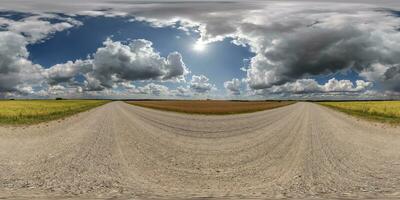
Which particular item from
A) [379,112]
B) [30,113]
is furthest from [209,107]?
[30,113]

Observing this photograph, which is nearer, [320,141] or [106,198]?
[106,198]

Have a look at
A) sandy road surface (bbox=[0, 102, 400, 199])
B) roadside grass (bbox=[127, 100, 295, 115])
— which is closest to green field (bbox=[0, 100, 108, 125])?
roadside grass (bbox=[127, 100, 295, 115])

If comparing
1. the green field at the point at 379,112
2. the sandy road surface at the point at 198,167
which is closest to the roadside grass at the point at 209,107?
the green field at the point at 379,112

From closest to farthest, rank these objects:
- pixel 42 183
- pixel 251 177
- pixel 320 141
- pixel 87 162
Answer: pixel 42 183 < pixel 251 177 < pixel 87 162 < pixel 320 141

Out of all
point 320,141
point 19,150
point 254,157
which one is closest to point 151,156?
point 254,157

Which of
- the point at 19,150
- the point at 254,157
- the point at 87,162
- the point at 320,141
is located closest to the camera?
the point at 87,162

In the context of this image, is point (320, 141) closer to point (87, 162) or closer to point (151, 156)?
point (151, 156)

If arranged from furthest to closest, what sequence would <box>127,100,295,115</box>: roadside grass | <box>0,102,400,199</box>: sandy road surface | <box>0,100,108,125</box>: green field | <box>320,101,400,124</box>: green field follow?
1. <box>127,100,295,115</box>: roadside grass
2. <box>320,101,400,124</box>: green field
3. <box>0,100,108,125</box>: green field
4. <box>0,102,400,199</box>: sandy road surface

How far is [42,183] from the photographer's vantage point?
12281mm

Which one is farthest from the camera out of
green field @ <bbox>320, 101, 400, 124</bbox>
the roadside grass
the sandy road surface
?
the roadside grass

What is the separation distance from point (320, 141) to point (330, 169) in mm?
9695

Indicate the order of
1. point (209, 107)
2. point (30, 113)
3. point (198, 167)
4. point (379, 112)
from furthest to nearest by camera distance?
point (209, 107) → point (379, 112) → point (30, 113) → point (198, 167)

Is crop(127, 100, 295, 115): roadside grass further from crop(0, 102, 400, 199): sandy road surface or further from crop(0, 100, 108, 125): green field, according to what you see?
crop(0, 102, 400, 199): sandy road surface

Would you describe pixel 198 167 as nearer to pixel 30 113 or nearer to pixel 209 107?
Result: pixel 30 113
